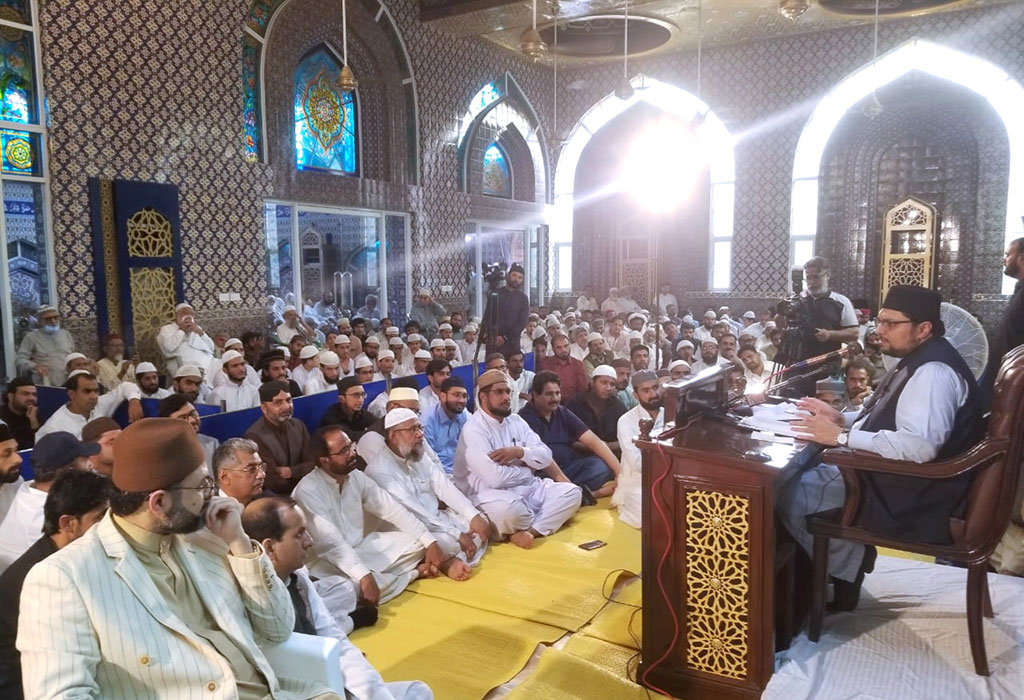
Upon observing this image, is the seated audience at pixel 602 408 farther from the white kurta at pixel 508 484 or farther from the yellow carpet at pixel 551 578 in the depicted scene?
the yellow carpet at pixel 551 578

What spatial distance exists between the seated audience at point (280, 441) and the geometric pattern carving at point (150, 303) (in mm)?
3168

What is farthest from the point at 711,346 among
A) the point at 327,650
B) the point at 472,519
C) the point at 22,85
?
the point at 22,85

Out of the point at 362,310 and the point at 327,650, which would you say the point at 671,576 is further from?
the point at 362,310

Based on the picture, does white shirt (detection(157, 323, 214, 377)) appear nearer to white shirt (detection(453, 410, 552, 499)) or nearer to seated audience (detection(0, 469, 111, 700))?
white shirt (detection(453, 410, 552, 499))

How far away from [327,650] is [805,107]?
35.6 feet

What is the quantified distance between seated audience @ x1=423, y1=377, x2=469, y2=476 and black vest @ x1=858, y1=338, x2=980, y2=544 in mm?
2676

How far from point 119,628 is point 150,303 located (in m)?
5.63

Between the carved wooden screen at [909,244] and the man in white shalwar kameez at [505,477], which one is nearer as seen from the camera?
the man in white shalwar kameez at [505,477]

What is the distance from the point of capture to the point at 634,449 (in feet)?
13.8

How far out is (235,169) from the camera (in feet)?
23.4

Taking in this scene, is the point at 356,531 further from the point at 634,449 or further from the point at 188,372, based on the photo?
the point at 188,372

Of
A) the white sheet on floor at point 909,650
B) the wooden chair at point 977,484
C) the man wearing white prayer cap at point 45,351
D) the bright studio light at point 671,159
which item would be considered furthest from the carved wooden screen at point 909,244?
the man wearing white prayer cap at point 45,351

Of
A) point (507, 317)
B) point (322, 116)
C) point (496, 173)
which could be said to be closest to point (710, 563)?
point (507, 317)

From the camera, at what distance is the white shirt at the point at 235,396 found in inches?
202
